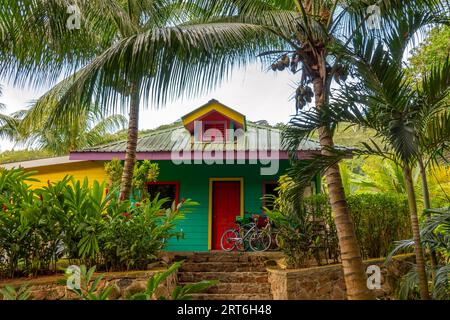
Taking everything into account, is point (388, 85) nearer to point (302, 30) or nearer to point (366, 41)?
point (366, 41)

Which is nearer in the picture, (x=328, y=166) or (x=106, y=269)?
(x=328, y=166)

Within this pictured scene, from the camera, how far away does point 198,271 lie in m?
6.87

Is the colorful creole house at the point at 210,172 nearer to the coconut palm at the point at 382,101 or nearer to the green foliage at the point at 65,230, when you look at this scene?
the green foliage at the point at 65,230

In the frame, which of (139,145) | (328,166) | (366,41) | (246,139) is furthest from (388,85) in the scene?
(139,145)

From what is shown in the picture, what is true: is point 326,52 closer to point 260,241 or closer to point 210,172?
point 260,241

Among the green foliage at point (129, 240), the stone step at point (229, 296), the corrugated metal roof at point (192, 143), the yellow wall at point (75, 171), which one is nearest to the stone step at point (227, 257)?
the stone step at point (229, 296)

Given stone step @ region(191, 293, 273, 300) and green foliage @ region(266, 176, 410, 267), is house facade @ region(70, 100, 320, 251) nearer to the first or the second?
green foliage @ region(266, 176, 410, 267)

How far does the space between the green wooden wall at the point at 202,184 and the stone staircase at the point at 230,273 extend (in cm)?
222

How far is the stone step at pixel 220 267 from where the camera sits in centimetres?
689

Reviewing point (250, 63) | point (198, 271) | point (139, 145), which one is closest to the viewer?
point (250, 63)

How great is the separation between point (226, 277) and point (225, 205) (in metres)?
3.54

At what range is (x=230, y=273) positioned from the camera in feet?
21.4
